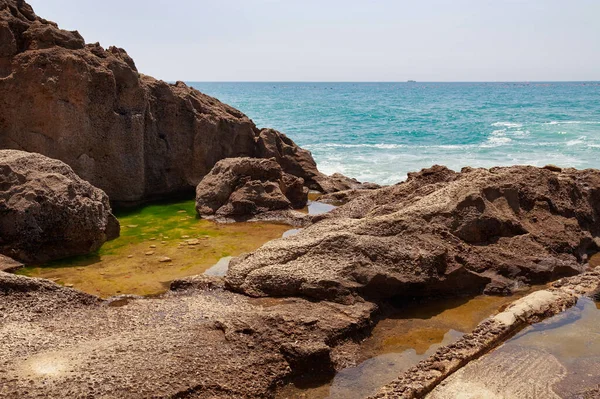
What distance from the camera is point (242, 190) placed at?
38.1ft

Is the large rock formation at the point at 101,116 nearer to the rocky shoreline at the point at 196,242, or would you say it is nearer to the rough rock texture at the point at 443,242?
the rocky shoreline at the point at 196,242

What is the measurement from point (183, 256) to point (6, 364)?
4.48 meters

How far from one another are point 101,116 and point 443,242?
731 centimetres

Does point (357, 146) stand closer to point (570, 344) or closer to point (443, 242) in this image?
point (443, 242)

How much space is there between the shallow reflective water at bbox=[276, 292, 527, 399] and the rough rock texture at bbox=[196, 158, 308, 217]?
5.42 metres

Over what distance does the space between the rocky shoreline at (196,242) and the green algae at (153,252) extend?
0.35 meters

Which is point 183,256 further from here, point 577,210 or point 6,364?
point 577,210

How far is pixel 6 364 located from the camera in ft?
14.3

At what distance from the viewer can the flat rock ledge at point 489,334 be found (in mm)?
4762

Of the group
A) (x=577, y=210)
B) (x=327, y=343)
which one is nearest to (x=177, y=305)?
(x=327, y=343)

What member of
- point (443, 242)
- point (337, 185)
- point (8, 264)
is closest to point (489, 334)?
point (443, 242)

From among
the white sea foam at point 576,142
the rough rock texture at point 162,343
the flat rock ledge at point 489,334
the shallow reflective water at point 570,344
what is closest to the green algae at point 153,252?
the rough rock texture at point 162,343

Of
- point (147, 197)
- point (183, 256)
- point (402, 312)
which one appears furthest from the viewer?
point (147, 197)

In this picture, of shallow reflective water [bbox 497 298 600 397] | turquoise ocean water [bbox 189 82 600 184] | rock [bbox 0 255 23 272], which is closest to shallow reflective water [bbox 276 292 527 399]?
shallow reflective water [bbox 497 298 600 397]
